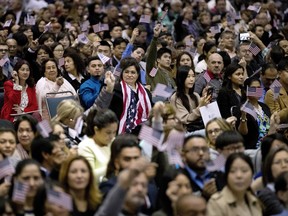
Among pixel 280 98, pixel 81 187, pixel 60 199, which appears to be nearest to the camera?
pixel 60 199

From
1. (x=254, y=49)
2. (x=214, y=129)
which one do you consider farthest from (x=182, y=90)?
(x=254, y=49)

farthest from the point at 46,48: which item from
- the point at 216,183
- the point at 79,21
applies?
the point at 216,183

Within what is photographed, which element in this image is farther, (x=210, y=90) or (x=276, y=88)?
(x=276, y=88)

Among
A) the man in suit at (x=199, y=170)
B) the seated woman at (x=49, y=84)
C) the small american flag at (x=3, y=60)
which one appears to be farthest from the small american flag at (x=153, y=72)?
the man in suit at (x=199, y=170)

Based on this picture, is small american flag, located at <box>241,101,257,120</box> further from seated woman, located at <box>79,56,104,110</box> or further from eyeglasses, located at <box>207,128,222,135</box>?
seated woman, located at <box>79,56,104,110</box>

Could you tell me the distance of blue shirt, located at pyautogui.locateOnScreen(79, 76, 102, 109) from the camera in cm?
1182

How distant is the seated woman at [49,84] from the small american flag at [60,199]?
482 centimetres

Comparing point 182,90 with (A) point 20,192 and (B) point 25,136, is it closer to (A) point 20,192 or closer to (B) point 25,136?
(B) point 25,136

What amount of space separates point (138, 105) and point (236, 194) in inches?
138

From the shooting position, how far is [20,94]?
1213cm

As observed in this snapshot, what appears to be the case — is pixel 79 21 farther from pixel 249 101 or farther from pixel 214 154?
pixel 214 154

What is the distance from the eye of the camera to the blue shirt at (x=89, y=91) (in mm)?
11820

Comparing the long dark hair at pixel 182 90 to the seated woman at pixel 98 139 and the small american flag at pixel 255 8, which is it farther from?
the small american flag at pixel 255 8

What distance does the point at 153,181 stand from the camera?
8258mm
